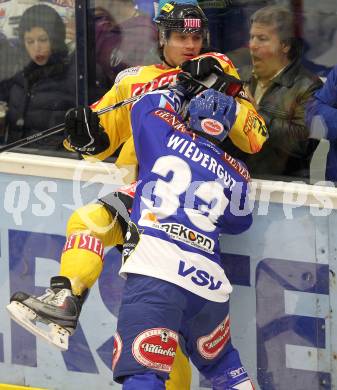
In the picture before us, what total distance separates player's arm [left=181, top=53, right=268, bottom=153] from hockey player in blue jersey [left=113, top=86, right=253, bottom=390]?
55 millimetres

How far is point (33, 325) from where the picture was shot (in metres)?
3.70

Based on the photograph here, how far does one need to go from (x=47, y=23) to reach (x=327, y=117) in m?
1.19

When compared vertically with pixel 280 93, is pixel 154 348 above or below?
below

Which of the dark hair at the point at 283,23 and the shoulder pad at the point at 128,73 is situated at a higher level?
the dark hair at the point at 283,23

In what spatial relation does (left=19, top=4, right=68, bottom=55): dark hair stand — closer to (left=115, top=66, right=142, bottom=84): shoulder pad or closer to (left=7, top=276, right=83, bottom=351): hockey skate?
(left=115, top=66, right=142, bottom=84): shoulder pad

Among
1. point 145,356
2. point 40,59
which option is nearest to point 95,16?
point 40,59

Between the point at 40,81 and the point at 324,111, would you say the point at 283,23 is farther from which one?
the point at 40,81

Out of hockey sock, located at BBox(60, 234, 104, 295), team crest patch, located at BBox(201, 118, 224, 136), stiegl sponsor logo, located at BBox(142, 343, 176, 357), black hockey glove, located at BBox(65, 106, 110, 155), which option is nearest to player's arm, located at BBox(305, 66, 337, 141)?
team crest patch, located at BBox(201, 118, 224, 136)

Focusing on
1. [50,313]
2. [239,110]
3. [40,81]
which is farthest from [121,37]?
[50,313]

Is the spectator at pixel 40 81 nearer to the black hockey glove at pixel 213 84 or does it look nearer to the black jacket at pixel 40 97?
the black jacket at pixel 40 97

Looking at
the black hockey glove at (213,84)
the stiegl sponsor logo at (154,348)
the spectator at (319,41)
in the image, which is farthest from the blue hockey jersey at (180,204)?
the spectator at (319,41)

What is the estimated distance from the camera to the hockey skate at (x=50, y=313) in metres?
3.72

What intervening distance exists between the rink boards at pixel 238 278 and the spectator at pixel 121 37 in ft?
1.45

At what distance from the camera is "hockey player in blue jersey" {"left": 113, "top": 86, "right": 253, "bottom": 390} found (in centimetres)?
374
